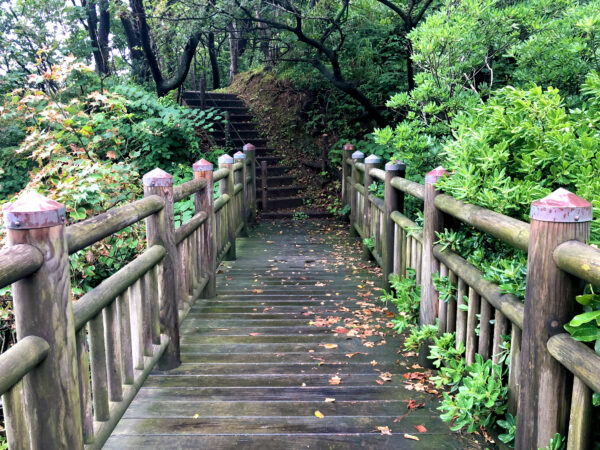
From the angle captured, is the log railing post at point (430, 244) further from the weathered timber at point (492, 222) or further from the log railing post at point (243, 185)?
the log railing post at point (243, 185)

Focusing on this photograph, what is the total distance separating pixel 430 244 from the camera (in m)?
3.31

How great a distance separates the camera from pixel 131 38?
14016 millimetres

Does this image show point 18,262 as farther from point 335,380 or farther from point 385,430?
point 335,380

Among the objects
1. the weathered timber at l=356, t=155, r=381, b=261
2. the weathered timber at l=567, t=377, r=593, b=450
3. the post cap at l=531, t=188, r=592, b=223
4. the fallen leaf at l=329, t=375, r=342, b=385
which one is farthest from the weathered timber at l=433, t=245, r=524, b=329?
the weathered timber at l=356, t=155, r=381, b=261

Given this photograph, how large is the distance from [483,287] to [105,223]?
1806 mm

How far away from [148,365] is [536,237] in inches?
86.6

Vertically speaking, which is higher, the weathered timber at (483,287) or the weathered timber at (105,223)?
the weathered timber at (105,223)

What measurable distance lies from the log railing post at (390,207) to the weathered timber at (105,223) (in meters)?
2.40

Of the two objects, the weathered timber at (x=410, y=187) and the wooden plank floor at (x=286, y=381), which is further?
the weathered timber at (x=410, y=187)

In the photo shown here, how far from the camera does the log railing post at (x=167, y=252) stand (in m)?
3.20

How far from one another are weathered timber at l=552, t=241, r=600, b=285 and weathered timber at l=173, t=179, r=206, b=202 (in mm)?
2477

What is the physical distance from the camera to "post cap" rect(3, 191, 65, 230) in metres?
1.63

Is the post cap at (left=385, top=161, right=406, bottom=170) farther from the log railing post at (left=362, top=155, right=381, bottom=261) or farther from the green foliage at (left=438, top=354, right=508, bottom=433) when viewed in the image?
the green foliage at (left=438, top=354, right=508, bottom=433)

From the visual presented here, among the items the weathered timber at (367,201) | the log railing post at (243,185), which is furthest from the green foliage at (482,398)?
the log railing post at (243,185)
